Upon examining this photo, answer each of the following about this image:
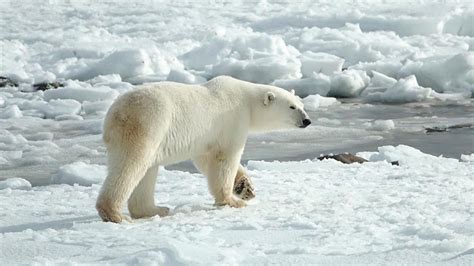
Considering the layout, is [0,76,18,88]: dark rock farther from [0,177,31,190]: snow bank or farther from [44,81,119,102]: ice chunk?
[0,177,31,190]: snow bank

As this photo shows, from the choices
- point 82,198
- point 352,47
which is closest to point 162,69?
point 352,47

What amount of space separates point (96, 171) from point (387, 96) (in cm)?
844

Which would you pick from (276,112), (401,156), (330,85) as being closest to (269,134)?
(401,156)

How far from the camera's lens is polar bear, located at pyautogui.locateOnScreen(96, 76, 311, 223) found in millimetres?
4238

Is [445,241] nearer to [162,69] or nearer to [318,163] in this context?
[318,163]

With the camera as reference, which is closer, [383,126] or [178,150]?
[178,150]

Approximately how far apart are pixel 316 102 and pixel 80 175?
738 centimetres

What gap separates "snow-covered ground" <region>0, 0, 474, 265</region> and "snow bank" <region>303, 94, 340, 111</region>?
54 mm

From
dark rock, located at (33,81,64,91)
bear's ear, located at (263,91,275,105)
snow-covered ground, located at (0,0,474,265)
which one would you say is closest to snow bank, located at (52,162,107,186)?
snow-covered ground, located at (0,0,474,265)

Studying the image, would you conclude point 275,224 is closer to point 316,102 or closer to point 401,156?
point 401,156

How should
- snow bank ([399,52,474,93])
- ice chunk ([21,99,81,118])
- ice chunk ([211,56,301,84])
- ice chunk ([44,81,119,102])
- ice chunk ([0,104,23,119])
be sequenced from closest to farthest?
ice chunk ([0,104,23,119]) < ice chunk ([21,99,81,118]) < ice chunk ([44,81,119,102]) < snow bank ([399,52,474,93]) < ice chunk ([211,56,301,84])

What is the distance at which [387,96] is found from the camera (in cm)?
1420

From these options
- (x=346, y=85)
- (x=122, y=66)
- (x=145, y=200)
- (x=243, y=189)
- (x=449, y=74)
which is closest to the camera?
(x=145, y=200)

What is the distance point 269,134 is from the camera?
10555mm
